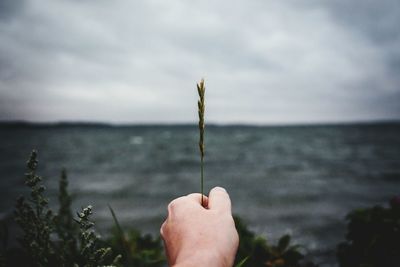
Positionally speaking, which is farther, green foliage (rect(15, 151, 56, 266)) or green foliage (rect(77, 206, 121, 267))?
green foliage (rect(15, 151, 56, 266))

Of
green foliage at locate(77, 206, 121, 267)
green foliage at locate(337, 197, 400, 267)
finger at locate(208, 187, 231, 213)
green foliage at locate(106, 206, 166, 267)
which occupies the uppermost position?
finger at locate(208, 187, 231, 213)

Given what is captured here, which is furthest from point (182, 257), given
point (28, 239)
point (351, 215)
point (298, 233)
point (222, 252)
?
point (298, 233)

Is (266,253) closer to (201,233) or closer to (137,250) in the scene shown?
(137,250)

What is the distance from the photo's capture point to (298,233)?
8664 mm

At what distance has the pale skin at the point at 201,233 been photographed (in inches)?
45.3

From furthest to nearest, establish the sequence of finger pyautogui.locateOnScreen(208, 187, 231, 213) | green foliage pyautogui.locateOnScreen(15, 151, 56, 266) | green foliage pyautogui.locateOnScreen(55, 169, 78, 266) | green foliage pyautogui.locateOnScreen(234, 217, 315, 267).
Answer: green foliage pyautogui.locateOnScreen(234, 217, 315, 267)
green foliage pyautogui.locateOnScreen(55, 169, 78, 266)
green foliage pyautogui.locateOnScreen(15, 151, 56, 266)
finger pyautogui.locateOnScreen(208, 187, 231, 213)

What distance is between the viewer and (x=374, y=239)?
2939mm

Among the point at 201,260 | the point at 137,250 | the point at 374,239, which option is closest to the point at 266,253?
the point at 374,239

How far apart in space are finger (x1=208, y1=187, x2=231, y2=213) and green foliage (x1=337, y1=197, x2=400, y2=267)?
1.90 m

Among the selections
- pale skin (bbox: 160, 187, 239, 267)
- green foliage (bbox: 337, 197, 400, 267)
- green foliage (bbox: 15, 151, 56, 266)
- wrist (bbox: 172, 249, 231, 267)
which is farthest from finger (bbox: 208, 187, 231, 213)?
green foliage (bbox: 337, 197, 400, 267)

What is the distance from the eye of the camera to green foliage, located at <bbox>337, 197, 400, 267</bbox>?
2832 millimetres

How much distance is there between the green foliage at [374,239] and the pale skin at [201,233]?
1.97 m

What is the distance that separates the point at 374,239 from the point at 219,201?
2270 mm

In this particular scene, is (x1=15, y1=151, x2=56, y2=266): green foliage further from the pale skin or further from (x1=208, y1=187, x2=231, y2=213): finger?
(x1=208, y1=187, x2=231, y2=213): finger
